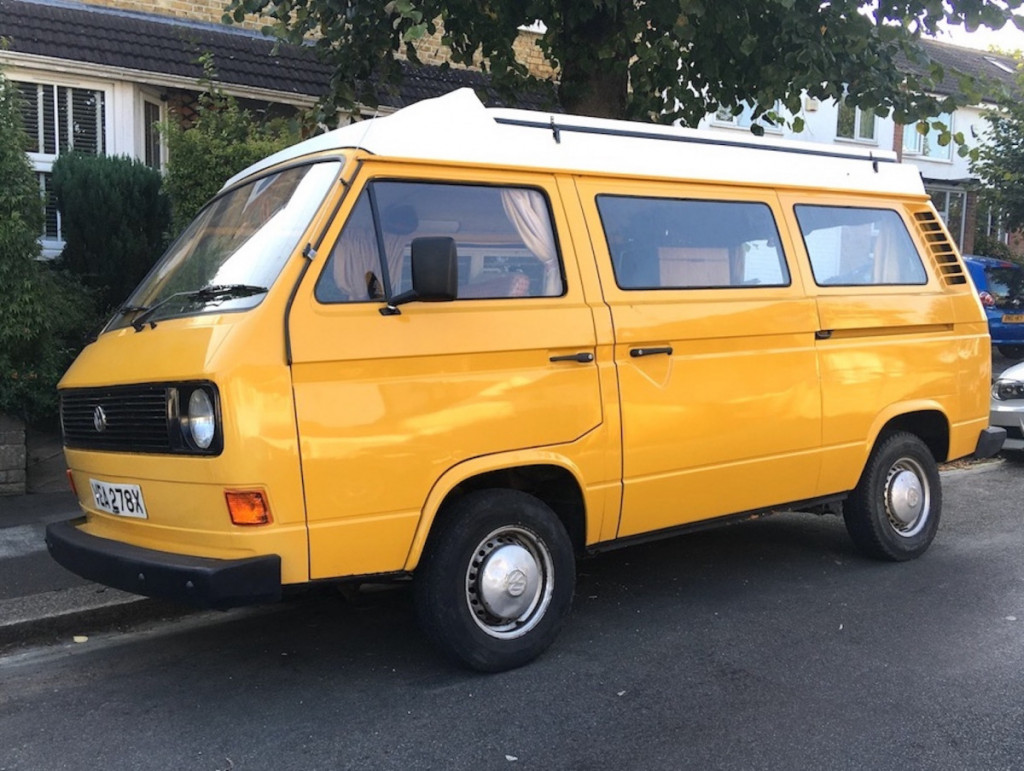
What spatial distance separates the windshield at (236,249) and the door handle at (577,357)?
1.20 meters

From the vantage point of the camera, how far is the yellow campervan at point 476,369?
11.7 feet

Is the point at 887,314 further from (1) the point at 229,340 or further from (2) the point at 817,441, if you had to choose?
(1) the point at 229,340

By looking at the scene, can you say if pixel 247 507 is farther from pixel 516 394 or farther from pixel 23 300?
pixel 23 300

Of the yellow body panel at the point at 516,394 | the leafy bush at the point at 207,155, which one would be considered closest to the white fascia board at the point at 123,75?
the leafy bush at the point at 207,155

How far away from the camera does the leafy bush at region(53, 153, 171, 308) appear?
8586mm

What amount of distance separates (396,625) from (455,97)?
2590 millimetres

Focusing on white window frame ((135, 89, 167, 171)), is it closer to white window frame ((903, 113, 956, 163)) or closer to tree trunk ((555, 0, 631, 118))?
tree trunk ((555, 0, 631, 118))

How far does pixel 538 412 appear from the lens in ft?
13.5

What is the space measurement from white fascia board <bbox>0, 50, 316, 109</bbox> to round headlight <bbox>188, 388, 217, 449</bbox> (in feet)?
23.6

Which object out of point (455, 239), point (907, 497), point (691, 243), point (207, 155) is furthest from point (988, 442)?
point (207, 155)

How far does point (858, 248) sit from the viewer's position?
5.54 m

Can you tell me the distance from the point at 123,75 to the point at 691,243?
7.61 metres

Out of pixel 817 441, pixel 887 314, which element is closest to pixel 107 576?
pixel 817 441

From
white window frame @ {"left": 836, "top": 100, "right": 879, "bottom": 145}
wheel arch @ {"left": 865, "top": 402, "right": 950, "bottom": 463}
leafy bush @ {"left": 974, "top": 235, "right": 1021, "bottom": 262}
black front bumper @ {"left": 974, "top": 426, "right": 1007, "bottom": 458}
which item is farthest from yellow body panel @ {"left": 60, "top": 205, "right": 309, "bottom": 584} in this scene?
leafy bush @ {"left": 974, "top": 235, "right": 1021, "bottom": 262}
